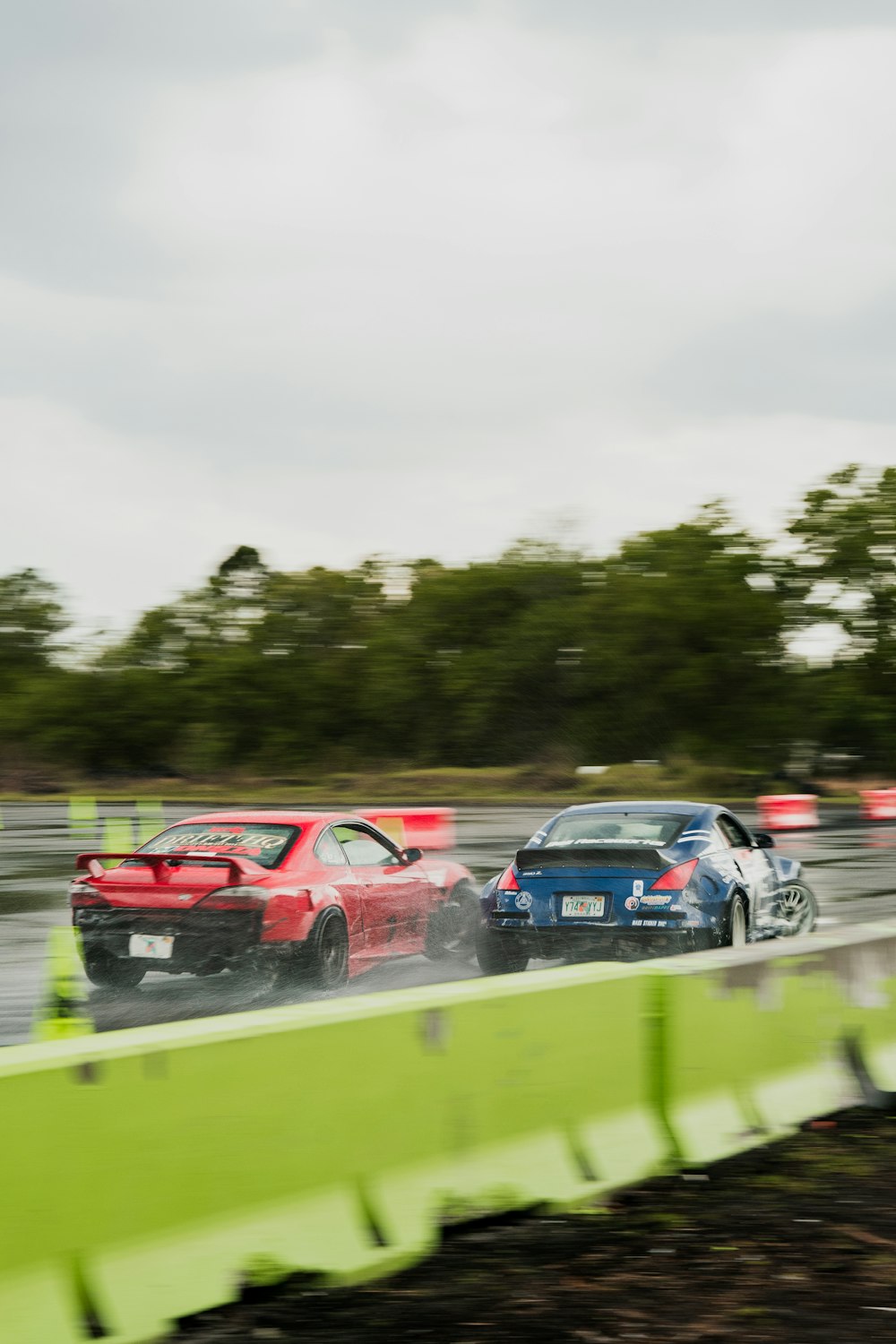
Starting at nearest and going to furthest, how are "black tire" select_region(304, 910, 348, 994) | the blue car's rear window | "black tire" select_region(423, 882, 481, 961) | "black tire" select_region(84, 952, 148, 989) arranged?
"black tire" select_region(304, 910, 348, 994) → "black tire" select_region(84, 952, 148, 989) → the blue car's rear window → "black tire" select_region(423, 882, 481, 961)

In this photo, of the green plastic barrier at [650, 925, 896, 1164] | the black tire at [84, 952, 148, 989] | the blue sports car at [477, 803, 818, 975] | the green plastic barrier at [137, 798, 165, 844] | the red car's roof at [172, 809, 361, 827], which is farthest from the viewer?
the green plastic barrier at [137, 798, 165, 844]

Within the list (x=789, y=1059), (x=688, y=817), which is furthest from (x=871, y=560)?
(x=789, y=1059)

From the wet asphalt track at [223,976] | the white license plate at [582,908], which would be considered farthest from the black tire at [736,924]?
the wet asphalt track at [223,976]

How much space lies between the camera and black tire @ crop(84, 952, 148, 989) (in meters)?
10.8

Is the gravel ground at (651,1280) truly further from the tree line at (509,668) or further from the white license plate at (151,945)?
the tree line at (509,668)

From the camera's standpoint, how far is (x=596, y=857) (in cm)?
1134

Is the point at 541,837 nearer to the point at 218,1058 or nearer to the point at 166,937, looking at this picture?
the point at 166,937

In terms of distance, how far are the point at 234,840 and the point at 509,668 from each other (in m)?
53.4

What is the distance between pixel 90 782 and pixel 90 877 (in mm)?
66325

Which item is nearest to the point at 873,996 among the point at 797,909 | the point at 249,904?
the point at 249,904

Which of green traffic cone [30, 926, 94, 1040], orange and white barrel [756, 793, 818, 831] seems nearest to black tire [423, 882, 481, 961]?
green traffic cone [30, 926, 94, 1040]

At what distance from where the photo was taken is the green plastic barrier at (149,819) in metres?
32.4

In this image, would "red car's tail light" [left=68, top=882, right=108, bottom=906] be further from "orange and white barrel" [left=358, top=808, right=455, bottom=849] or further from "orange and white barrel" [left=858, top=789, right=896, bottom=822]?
"orange and white barrel" [left=858, top=789, right=896, bottom=822]

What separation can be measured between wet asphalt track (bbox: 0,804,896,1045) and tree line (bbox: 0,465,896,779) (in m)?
16.6
